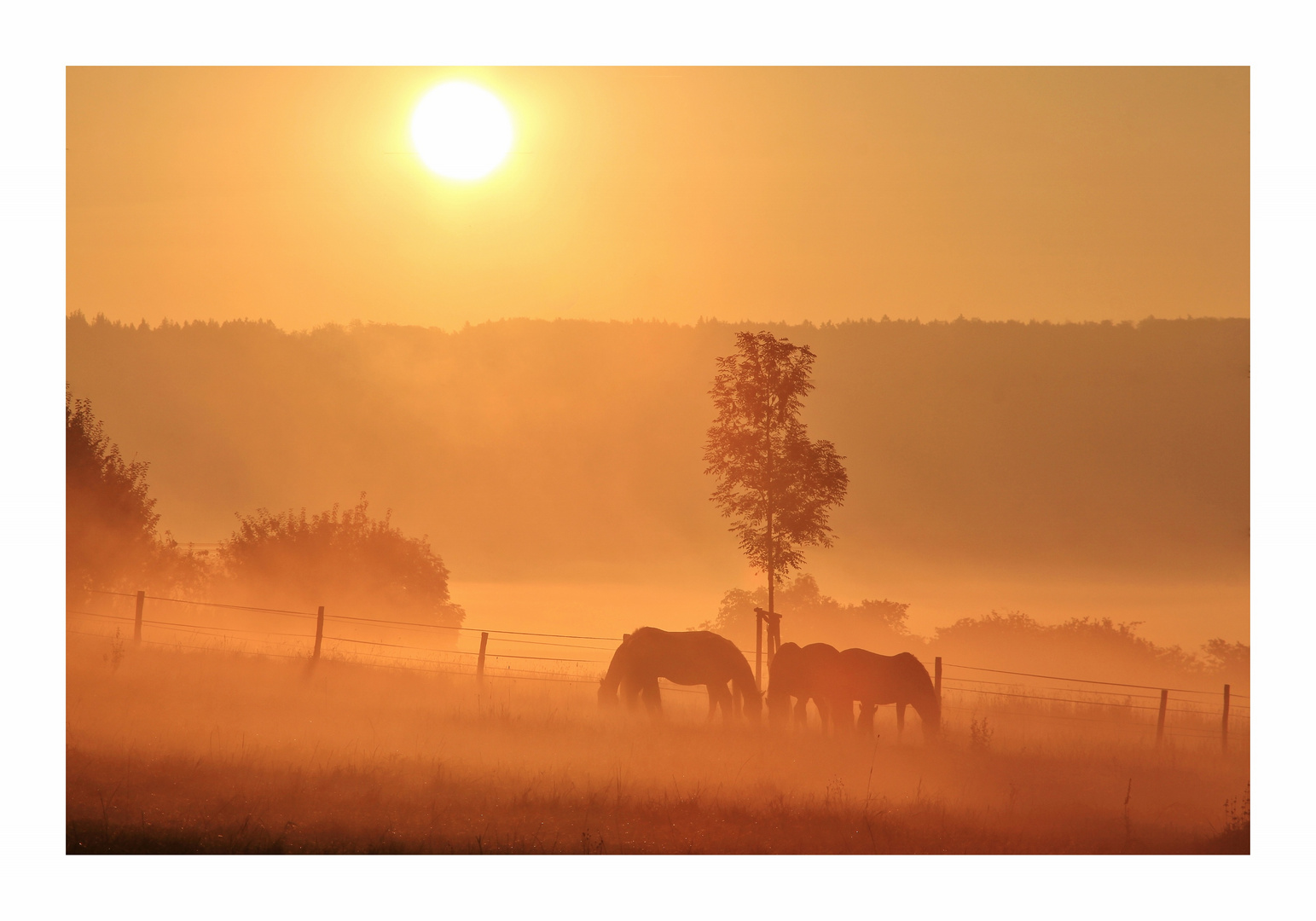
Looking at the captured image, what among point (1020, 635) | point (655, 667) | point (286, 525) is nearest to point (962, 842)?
point (655, 667)

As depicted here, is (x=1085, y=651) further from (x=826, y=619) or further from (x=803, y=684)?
(x=803, y=684)

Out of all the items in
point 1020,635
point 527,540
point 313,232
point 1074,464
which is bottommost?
point 1020,635

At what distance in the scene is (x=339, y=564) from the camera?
31.7 metres

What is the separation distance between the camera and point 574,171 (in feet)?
48.3

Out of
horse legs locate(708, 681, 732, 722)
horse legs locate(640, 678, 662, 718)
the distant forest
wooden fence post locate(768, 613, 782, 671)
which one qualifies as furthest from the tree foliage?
horse legs locate(708, 681, 732, 722)

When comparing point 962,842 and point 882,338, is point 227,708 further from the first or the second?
point 882,338

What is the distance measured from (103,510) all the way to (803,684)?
47.6 ft

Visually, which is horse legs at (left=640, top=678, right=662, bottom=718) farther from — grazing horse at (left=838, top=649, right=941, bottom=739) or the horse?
grazing horse at (left=838, top=649, right=941, bottom=739)

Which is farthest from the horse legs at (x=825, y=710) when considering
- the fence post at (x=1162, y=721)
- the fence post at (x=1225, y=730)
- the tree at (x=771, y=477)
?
the fence post at (x=1225, y=730)

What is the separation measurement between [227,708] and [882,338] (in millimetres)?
21691

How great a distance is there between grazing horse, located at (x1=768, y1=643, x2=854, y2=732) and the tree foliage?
1833cm

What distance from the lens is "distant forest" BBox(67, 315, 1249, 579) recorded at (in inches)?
606

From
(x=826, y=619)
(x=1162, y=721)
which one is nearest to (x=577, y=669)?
(x=1162, y=721)

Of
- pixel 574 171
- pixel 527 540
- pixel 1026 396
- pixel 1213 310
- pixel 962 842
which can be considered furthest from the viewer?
pixel 1026 396
